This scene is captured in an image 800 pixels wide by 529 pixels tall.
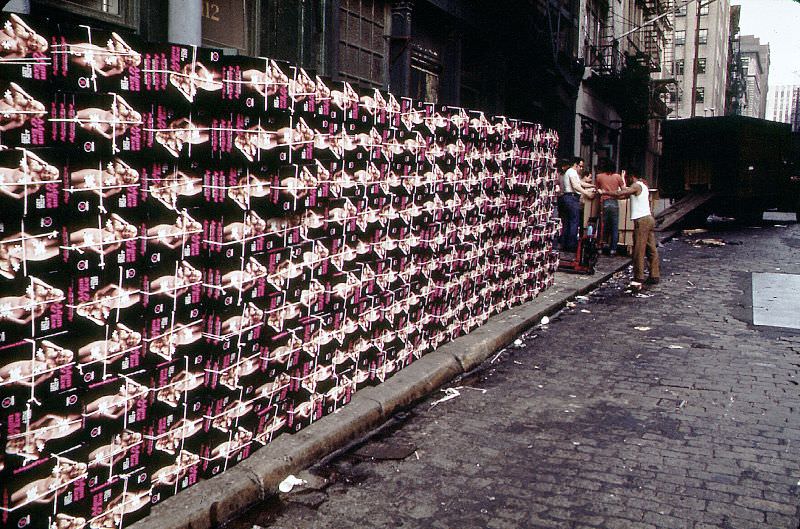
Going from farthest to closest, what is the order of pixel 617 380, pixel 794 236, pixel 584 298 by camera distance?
pixel 794 236
pixel 584 298
pixel 617 380

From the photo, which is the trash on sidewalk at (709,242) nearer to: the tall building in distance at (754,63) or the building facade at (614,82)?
the building facade at (614,82)

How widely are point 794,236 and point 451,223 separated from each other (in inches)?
769

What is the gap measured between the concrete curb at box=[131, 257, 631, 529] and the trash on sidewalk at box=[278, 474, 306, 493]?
33 millimetres

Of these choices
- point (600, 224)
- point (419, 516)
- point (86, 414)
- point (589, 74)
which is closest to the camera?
point (86, 414)

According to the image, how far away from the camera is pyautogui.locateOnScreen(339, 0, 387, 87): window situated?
39.4ft

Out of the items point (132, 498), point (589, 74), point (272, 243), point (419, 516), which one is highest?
point (589, 74)

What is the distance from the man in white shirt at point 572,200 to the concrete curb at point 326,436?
6.26 meters

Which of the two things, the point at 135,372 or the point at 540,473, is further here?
the point at 540,473

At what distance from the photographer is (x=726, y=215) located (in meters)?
27.0

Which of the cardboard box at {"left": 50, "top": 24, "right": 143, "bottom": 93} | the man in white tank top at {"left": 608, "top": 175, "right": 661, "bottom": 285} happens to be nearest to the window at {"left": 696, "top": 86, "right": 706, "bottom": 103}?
the man in white tank top at {"left": 608, "top": 175, "right": 661, "bottom": 285}

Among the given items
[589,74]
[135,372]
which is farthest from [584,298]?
[589,74]

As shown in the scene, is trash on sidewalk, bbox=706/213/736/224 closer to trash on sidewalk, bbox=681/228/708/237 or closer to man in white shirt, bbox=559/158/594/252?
trash on sidewalk, bbox=681/228/708/237

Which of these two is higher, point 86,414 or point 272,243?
point 272,243

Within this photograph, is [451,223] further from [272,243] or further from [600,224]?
[600,224]
